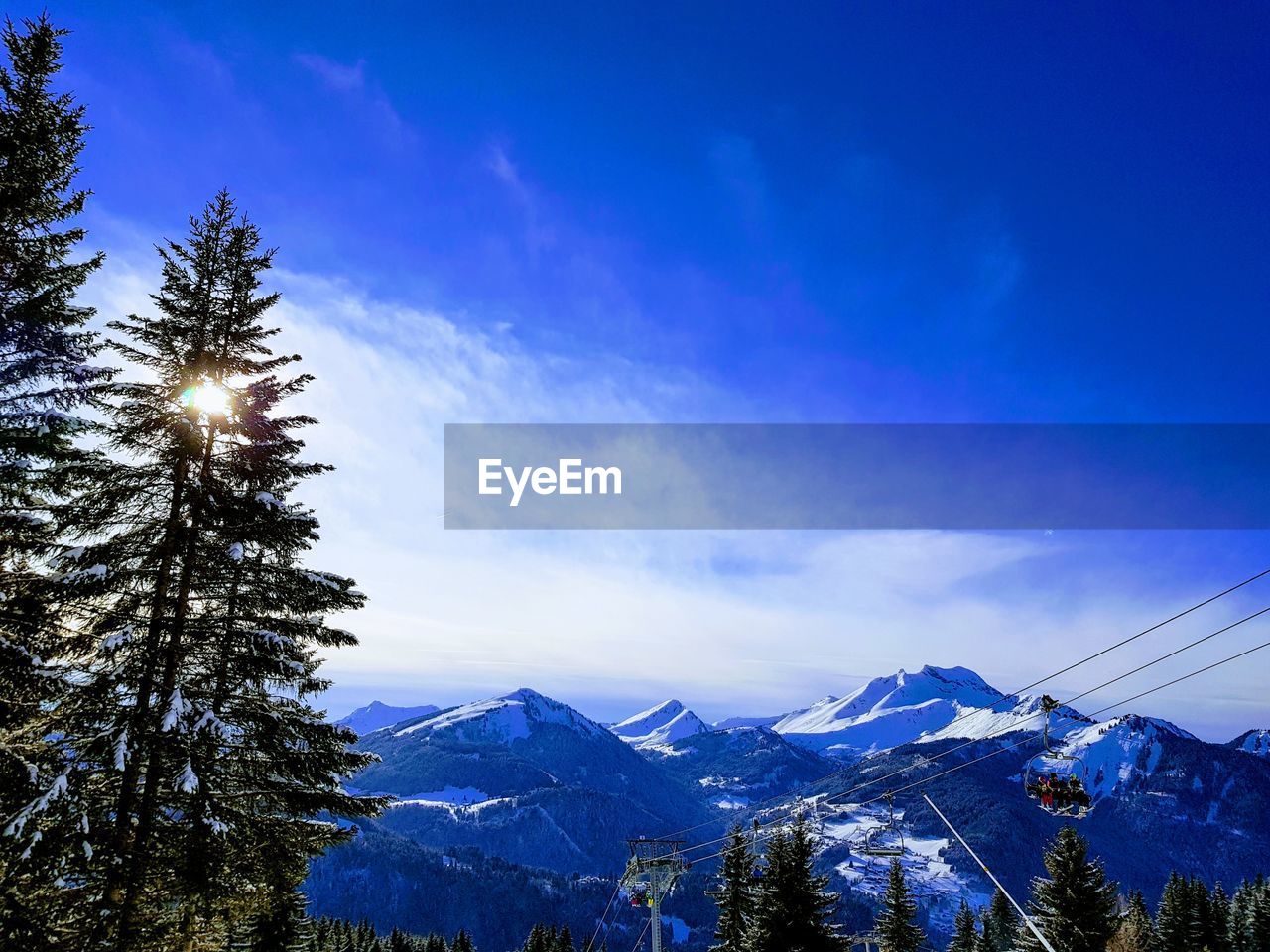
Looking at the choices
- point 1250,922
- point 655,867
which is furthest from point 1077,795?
point 1250,922

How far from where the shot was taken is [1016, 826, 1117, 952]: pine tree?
35.5 meters

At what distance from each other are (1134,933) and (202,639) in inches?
2608

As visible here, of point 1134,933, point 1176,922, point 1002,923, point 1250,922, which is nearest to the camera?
point 1134,933

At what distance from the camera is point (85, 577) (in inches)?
419

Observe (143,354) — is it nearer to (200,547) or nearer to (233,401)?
(233,401)

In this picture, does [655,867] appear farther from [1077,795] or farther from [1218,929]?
[1218,929]

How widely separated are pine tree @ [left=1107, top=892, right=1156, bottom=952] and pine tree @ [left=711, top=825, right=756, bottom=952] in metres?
22.7

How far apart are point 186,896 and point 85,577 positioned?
218 inches

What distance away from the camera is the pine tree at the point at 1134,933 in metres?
47.8

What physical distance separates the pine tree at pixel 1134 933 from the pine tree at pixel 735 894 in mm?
22687

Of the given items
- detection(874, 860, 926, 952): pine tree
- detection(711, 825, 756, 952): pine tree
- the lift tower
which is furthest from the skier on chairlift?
detection(874, 860, 926, 952): pine tree

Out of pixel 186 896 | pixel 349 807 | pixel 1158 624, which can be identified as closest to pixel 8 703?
pixel 186 896

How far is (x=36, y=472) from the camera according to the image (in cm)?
1154

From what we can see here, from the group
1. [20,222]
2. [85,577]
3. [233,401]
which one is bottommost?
[85,577]
